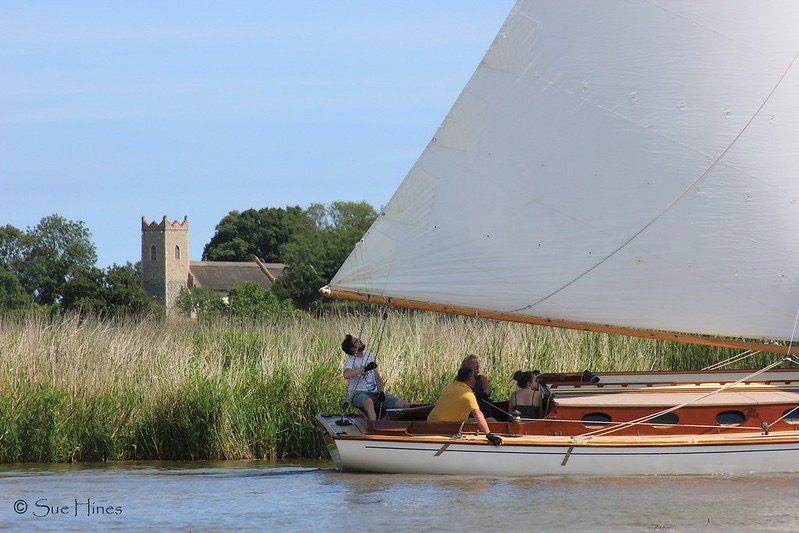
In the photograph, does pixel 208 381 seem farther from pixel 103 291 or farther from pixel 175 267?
pixel 175 267

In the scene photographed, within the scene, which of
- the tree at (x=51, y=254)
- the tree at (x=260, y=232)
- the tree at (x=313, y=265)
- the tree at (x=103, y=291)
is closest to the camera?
the tree at (x=313, y=265)

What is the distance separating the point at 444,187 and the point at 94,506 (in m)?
5.04

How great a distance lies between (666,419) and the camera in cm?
1473

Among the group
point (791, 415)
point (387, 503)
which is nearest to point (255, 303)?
point (791, 415)

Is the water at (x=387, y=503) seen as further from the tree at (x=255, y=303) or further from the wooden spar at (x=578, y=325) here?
the tree at (x=255, y=303)

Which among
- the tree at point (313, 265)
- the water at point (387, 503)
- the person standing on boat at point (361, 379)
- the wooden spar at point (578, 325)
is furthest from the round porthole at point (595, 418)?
the tree at point (313, 265)

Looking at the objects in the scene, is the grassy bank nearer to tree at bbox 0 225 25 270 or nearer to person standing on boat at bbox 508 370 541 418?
person standing on boat at bbox 508 370 541 418

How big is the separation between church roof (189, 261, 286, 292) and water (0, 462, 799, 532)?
A: 8576cm

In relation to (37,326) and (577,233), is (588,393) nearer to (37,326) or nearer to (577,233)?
(577,233)

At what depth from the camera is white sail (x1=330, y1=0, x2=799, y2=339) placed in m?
14.7

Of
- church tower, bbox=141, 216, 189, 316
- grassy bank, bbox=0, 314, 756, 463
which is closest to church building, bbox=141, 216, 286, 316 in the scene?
church tower, bbox=141, 216, 189, 316

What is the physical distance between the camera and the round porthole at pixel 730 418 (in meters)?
14.7

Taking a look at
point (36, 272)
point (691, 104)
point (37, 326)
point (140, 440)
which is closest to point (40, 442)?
point (140, 440)

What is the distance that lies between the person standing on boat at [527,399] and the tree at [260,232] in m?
93.8
